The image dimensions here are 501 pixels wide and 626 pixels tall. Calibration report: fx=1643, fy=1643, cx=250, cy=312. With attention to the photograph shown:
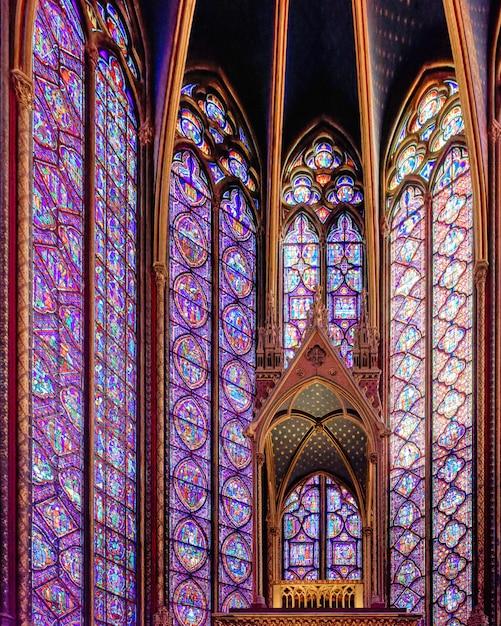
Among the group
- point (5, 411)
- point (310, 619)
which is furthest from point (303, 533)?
point (5, 411)

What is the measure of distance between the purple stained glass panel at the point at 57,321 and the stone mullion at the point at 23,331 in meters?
0.52

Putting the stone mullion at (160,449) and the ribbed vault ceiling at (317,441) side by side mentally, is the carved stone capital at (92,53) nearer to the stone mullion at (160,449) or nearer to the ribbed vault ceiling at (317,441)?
the stone mullion at (160,449)

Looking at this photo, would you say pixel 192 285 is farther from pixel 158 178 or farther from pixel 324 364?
pixel 324 364

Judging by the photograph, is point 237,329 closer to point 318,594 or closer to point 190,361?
point 190,361

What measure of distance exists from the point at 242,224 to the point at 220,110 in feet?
5.59

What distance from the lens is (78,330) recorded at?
18.4 metres

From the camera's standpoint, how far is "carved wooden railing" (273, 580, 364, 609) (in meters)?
18.9

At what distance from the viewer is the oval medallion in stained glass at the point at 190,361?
21828 mm

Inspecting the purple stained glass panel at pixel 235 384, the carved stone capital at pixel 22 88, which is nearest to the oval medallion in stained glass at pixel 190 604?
the purple stained glass panel at pixel 235 384

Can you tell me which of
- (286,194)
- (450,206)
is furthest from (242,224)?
(450,206)

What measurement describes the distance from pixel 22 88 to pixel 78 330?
3.00 m

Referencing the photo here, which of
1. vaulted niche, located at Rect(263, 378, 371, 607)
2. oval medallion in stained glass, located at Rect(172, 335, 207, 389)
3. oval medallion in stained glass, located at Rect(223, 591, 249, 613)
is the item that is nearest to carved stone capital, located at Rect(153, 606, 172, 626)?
vaulted niche, located at Rect(263, 378, 371, 607)

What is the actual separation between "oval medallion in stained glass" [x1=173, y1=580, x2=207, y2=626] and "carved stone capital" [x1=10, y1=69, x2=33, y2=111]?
7108 millimetres

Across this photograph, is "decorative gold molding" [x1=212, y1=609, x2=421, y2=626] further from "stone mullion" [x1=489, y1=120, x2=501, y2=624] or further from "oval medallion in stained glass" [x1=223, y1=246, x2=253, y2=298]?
"oval medallion in stained glass" [x1=223, y1=246, x2=253, y2=298]
